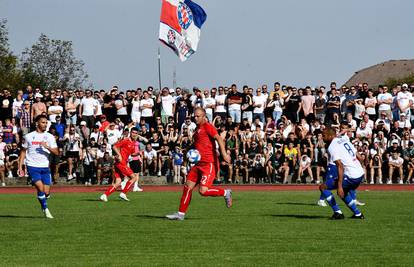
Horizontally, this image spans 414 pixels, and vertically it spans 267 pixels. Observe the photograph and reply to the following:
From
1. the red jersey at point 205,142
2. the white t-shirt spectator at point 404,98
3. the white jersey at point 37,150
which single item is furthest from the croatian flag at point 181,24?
the red jersey at point 205,142

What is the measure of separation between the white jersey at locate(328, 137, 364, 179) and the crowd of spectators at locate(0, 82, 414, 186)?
1659 centimetres

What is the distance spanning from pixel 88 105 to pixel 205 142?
58.6 feet

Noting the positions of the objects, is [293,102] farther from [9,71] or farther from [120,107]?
[9,71]

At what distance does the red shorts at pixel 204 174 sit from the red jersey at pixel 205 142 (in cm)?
9

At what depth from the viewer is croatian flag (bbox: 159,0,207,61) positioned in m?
33.3

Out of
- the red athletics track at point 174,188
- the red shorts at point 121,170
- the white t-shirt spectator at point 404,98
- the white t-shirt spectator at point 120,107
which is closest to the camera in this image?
the red shorts at point 121,170

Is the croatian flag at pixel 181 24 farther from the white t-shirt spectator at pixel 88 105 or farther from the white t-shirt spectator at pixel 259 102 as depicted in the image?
the white t-shirt spectator at pixel 88 105

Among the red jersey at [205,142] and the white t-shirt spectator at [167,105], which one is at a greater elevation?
the white t-shirt spectator at [167,105]

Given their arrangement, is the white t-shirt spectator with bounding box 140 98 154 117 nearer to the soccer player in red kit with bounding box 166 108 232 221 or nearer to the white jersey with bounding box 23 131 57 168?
the white jersey with bounding box 23 131 57 168

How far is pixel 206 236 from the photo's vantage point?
13086 millimetres

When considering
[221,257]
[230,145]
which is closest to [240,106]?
[230,145]

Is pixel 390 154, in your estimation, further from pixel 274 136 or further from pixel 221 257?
A: pixel 221 257

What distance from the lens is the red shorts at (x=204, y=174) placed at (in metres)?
15.9

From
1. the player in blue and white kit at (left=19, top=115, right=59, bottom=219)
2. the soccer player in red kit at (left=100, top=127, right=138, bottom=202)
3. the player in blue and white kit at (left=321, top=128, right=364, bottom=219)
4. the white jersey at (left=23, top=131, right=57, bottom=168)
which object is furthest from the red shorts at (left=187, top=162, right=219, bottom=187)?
the soccer player in red kit at (left=100, top=127, right=138, bottom=202)
